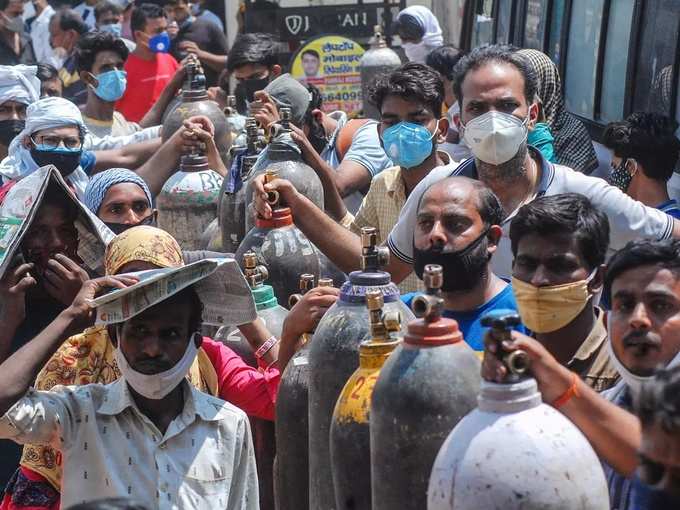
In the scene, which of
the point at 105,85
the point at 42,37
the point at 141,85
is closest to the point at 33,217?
the point at 105,85

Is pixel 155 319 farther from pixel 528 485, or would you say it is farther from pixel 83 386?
pixel 528 485

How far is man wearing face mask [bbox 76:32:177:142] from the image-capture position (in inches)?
362

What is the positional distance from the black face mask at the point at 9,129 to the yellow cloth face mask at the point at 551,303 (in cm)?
483

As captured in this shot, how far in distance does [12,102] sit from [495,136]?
411 centimetres

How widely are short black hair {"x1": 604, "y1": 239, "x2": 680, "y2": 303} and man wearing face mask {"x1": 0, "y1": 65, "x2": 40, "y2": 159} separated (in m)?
5.16

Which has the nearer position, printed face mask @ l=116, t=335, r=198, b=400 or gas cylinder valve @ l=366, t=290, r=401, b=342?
gas cylinder valve @ l=366, t=290, r=401, b=342

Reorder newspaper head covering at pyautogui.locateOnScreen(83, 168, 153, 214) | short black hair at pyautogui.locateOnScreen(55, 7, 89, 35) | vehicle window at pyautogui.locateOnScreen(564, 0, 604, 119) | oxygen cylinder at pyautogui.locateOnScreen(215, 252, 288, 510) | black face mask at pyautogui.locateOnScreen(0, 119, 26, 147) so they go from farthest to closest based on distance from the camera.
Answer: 1. short black hair at pyautogui.locateOnScreen(55, 7, 89, 35)
2. vehicle window at pyautogui.locateOnScreen(564, 0, 604, 119)
3. black face mask at pyautogui.locateOnScreen(0, 119, 26, 147)
4. newspaper head covering at pyautogui.locateOnScreen(83, 168, 153, 214)
5. oxygen cylinder at pyautogui.locateOnScreen(215, 252, 288, 510)

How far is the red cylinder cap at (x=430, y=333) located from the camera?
2.96m

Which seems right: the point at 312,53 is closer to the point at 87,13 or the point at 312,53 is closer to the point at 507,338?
the point at 87,13

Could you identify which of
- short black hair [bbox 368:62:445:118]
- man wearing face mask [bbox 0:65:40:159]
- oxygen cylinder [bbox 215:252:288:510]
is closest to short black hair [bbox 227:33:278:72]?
man wearing face mask [bbox 0:65:40:159]

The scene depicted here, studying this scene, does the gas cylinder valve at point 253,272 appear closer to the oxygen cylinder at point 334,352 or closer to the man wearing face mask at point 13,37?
the oxygen cylinder at point 334,352

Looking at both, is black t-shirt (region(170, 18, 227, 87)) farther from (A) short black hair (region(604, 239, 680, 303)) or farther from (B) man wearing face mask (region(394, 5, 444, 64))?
(A) short black hair (region(604, 239, 680, 303))

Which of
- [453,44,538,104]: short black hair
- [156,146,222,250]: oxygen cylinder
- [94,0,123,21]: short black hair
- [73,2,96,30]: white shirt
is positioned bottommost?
[73,2,96,30]: white shirt

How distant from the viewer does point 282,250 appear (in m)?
5.23
